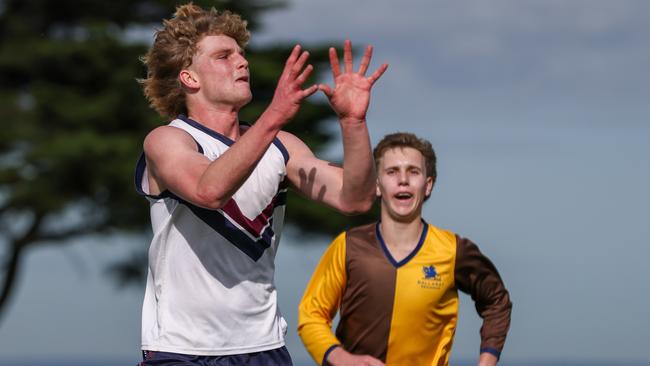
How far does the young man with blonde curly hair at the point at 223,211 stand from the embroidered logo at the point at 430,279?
195 cm

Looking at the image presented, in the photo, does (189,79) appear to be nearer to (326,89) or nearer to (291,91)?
(326,89)

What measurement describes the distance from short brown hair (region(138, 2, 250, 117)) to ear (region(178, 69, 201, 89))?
0.04m

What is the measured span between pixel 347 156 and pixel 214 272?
71 cm

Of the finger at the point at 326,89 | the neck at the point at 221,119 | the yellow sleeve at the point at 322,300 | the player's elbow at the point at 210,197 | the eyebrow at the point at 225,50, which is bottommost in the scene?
the yellow sleeve at the point at 322,300

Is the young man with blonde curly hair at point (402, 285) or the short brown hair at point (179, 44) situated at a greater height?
the short brown hair at point (179, 44)

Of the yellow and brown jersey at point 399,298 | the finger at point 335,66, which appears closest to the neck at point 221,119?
the finger at point 335,66

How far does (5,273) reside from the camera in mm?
25938

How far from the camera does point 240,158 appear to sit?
383 centimetres

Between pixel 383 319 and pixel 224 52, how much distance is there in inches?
90.5

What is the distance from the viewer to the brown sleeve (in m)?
6.48

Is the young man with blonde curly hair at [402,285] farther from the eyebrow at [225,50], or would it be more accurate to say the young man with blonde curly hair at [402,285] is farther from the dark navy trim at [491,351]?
the eyebrow at [225,50]

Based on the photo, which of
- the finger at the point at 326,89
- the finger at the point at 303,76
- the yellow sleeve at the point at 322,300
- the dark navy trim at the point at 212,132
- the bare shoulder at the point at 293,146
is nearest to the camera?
the finger at the point at 303,76

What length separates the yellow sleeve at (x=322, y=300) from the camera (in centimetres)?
625

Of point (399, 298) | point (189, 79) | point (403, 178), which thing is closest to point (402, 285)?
point (399, 298)
